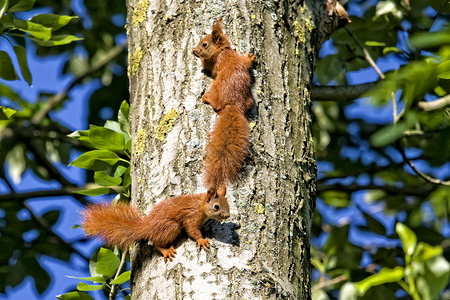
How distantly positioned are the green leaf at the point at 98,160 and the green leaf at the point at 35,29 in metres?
0.48

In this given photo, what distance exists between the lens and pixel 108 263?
2062 mm

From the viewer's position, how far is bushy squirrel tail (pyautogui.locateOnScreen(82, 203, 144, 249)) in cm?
Result: 181

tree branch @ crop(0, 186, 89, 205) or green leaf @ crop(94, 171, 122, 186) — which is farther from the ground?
green leaf @ crop(94, 171, 122, 186)

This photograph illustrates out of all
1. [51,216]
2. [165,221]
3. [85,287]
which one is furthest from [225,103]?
[51,216]

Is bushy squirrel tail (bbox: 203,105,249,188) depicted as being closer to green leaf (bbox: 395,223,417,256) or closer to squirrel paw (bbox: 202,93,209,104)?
squirrel paw (bbox: 202,93,209,104)

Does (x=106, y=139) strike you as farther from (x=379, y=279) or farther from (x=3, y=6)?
(x=379, y=279)

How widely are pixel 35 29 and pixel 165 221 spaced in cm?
100

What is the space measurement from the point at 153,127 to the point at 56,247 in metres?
2.14

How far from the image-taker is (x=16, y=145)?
4.05 m

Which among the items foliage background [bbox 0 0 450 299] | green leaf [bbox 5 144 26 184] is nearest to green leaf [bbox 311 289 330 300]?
foliage background [bbox 0 0 450 299]

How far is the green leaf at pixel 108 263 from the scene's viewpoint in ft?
6.72

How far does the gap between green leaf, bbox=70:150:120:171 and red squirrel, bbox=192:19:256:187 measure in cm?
61

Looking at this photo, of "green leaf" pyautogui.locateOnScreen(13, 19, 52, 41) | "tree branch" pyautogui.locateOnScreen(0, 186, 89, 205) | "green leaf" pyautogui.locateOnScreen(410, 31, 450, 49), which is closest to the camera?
"green leaf" pyautogui.locateOnScreen(410, 31, 450, 49)

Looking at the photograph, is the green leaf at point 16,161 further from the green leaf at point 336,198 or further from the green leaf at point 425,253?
the green leaf at point 425,253
